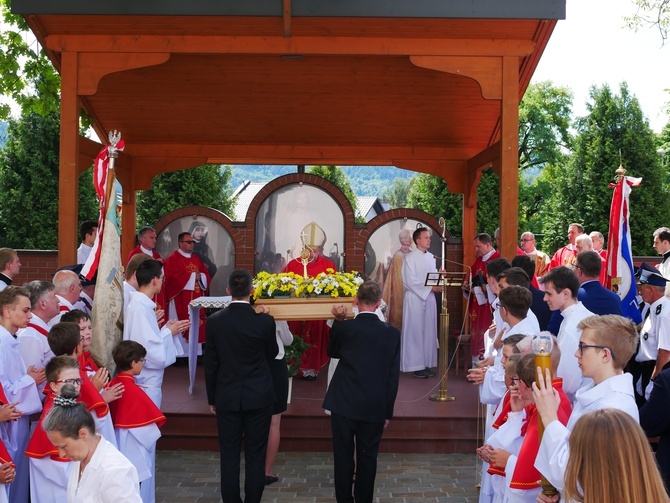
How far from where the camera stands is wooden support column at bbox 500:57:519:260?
9.80 meters

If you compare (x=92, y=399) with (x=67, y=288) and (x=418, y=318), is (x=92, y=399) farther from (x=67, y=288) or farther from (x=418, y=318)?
(x=418, y=318)

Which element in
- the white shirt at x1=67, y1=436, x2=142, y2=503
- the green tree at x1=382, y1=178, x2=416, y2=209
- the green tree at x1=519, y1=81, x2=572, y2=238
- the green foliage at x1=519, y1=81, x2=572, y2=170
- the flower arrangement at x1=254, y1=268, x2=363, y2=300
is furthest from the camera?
the green tree at x1=382, y1=178, x2=416, y2=209

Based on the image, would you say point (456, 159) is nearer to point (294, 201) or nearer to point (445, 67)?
point (294, 201)

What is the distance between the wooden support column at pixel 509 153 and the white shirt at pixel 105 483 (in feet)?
22.0

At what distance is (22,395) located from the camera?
5789 millimetres

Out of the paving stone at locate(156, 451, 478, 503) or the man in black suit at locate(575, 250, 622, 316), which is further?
the paving stone at locate(156, 451, 478, 503)

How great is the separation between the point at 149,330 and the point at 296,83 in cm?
623

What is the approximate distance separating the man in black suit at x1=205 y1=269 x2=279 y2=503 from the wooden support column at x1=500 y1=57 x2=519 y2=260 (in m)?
4.06

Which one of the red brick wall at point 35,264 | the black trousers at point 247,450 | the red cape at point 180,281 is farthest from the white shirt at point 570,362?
the red brick wall at point 35,264

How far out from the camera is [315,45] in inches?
387

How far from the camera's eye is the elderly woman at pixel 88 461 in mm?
3840

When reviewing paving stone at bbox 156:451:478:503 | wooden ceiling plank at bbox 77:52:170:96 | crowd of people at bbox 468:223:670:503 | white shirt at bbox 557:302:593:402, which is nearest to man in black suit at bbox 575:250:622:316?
crowd of people at bbox 468:223:670:503

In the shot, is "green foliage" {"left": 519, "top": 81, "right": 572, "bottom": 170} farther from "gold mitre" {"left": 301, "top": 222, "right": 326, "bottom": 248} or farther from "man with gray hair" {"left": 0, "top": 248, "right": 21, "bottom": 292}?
"man with gray hair" {"left": 0, "top": 248, "right": 21, "bottom": 292}

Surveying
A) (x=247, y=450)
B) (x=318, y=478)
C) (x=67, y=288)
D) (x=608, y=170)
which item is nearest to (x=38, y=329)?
(x=67, y=288)
